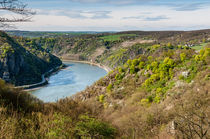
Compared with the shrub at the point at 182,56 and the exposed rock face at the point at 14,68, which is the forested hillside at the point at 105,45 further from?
the shrub at the point at 182,56

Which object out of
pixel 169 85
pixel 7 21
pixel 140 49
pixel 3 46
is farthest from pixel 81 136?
pixel 140 49

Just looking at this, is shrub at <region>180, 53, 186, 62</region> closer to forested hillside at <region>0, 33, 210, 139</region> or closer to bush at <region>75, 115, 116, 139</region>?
forested hillside at <region>0, 33, 210, 139</region>

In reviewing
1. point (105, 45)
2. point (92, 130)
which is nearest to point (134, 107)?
point (92, 130)

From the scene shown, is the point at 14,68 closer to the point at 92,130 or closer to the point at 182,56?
the point at 182,56

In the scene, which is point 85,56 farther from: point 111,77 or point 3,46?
point 111,77

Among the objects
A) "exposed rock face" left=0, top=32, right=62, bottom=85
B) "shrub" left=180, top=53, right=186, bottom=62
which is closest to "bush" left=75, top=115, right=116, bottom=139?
"shrub" left=180, top=53, right=186, bottom=62

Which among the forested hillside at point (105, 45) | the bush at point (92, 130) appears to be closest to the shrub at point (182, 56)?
the bush at point (92, 130)

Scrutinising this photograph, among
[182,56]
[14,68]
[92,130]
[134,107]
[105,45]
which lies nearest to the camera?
[92,130]

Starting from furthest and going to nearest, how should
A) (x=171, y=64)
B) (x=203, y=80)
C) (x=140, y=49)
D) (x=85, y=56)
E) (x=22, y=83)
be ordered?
(x=85, y=56), (x=140, y=49), (x=22, y=83), (x=171, y=64), (x=203, y=80)

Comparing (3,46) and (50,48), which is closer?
(3,46)

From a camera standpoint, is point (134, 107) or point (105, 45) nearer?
point (134, 107)

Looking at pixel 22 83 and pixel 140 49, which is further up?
pixel 140 49
